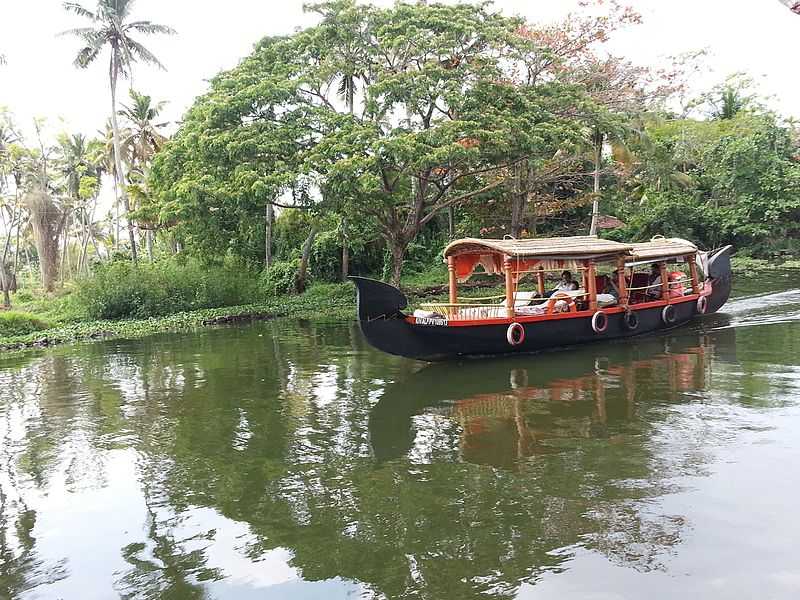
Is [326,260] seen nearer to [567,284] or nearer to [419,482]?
[567,284]

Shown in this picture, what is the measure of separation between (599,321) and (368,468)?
21.3 ft

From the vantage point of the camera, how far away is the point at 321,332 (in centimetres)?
1599

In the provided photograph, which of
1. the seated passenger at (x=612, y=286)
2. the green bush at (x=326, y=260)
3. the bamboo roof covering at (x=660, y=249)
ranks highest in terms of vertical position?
the green bush at (x=326, y=260)

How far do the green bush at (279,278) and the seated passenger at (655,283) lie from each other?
1370cm

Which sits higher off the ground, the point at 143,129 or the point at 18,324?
the point at 143,129

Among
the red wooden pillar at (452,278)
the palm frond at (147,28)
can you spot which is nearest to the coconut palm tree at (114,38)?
the palm frond at (147,28)

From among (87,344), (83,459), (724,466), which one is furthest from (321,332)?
(724,466)

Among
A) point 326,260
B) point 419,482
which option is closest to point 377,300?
point 419,482

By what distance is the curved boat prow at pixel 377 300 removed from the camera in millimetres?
9664

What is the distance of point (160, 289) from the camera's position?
2038 centimetres

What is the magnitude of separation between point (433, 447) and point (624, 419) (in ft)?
7.16

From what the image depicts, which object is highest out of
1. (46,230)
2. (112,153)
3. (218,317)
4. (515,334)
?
(112,153)

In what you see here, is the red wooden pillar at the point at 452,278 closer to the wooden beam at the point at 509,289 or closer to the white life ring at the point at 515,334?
the wooden beam at the point at 509,289

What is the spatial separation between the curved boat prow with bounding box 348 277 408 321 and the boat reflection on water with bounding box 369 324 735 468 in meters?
1.06
